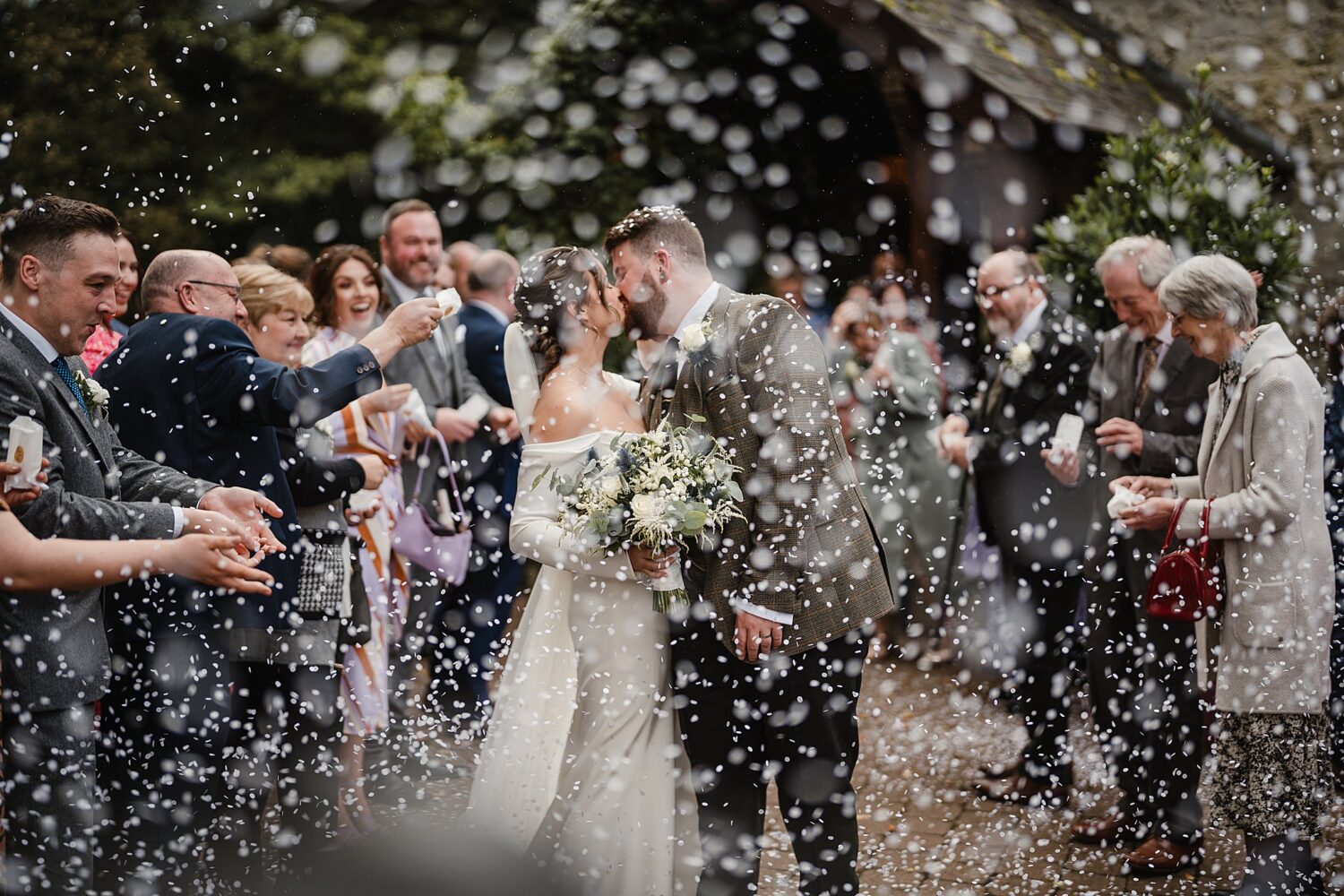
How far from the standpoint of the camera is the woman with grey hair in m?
3.55

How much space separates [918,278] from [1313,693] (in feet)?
17.3

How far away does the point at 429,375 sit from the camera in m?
5.56

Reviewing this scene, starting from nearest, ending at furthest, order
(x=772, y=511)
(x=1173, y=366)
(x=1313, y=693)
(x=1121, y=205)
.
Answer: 1. (x=772, y=511)
2. (x=1313, y=693)
3. (x=1173, y=366)
4. (x=1121, y=205)

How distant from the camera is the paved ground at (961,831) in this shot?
3.98 m

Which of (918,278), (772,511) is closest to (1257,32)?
(918,278)

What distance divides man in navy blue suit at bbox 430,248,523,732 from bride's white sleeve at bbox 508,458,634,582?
1.86m

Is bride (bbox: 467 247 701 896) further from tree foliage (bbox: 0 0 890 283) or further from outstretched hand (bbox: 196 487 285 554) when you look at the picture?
tree foliage (bbox: 0 0 890 283)

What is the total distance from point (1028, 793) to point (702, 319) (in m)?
2.57

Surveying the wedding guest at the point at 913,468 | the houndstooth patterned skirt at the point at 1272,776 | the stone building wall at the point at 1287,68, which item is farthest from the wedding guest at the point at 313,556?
the stone building wall at the point at 1287,68

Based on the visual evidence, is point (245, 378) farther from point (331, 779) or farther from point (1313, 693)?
point (1313, 693)

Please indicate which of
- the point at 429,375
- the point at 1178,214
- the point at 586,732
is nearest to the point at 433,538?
the point at 429,375

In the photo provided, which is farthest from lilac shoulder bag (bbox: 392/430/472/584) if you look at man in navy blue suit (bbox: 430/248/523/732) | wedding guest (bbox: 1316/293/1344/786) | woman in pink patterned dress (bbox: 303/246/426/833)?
wedding guest (bbox: 1316/293/1344/786)

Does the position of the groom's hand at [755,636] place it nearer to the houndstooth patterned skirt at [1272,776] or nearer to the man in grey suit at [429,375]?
the houndstooth patterned skirt at [1272,776]

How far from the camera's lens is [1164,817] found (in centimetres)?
423
